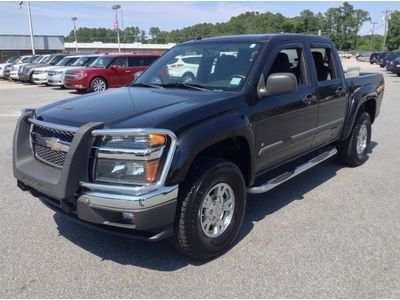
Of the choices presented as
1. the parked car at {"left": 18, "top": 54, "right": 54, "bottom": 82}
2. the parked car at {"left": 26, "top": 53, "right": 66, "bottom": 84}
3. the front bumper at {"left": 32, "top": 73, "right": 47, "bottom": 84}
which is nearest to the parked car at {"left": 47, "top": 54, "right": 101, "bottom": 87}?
the front bumper at {"left": 32, "top": 73, "right": 47, "bottom": 84}

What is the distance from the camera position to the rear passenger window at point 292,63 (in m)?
4.61

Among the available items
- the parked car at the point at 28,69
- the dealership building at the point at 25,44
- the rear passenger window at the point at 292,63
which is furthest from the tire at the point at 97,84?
the dealership building at the point at 25,44

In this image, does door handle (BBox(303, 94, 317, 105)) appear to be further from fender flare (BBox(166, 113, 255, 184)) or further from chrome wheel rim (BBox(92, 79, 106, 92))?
chrome wheel rim (BBox(92, 79, 106, 92))

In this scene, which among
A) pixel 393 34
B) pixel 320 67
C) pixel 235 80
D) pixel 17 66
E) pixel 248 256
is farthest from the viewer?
pixel 393 34

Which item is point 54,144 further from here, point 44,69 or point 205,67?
point 44,69

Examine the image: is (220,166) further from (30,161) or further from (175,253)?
(30,161)

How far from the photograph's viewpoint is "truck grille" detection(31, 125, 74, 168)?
11.1ft

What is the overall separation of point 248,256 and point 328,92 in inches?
102

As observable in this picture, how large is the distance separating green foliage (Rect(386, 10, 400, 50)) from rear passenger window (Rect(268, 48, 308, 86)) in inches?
4044

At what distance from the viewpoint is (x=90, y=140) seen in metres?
3.16

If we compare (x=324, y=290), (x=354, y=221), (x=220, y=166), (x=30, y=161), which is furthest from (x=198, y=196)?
(x=354, y=221)

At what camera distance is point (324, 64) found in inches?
221

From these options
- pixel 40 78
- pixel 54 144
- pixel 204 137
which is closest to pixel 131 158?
pixel 204 137

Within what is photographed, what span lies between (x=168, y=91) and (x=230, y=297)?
82.7 inches
